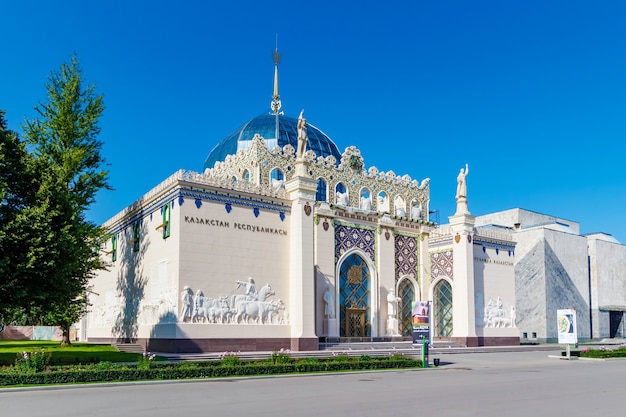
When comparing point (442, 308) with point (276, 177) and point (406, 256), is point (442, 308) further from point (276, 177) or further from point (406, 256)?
point (276, 177)

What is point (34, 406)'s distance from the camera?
1327 cm

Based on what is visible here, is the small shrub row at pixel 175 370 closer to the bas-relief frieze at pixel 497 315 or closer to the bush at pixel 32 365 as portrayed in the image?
the bush at pixel 32 365

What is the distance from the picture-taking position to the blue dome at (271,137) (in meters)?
43.4

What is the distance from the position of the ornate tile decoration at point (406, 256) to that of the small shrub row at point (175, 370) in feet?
50.5

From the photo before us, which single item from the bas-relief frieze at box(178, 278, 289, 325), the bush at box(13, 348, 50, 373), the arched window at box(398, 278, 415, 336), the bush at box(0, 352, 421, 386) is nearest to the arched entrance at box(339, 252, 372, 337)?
the arched window at box(398, 278, 415, 336)

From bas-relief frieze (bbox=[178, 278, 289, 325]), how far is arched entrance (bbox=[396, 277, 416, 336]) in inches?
394

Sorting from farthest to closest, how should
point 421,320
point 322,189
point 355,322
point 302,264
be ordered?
point 322,189
point 355,322
point 302,264
point 421,320

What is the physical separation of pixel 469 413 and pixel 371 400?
105 inches

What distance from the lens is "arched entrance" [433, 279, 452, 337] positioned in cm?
4125

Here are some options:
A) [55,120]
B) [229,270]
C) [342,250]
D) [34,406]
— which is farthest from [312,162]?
[34,406]

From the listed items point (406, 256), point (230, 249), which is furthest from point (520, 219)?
point (230, 249)

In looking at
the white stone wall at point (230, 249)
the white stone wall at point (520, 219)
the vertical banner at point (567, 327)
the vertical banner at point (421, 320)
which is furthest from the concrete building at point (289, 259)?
the white stone wall at point (520, 219)

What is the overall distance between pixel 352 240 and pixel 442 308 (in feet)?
31.2

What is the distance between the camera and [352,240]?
3675 cm
